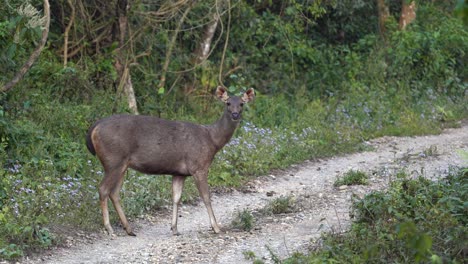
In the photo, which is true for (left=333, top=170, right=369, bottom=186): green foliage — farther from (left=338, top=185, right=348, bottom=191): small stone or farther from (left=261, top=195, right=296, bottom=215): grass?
(left=261, top=195, right=296, bottom=215): grass

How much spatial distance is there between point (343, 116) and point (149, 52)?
158 inches

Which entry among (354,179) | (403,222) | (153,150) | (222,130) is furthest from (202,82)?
(403,222)

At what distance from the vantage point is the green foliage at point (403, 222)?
7.88 m

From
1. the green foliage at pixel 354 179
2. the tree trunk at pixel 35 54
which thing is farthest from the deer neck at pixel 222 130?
the tree trunk at pixel 35 54

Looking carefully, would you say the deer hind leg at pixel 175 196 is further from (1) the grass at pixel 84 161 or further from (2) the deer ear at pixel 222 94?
(2) the deer ear at pixel 222 94

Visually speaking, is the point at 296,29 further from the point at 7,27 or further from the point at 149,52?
the point at 7,27

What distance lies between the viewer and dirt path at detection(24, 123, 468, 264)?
9.05 meters

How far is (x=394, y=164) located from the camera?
1451cm

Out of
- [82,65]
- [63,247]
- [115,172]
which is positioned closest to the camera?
[63,247]

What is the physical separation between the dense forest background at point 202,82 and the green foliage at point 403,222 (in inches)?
77.1

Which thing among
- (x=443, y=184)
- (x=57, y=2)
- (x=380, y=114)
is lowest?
(x=380, y=114)

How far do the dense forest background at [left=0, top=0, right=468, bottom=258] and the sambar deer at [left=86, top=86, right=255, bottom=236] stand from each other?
64 cm

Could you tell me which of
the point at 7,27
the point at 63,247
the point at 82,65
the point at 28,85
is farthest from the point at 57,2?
the point at 63,247

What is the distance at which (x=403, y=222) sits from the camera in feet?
25.6
